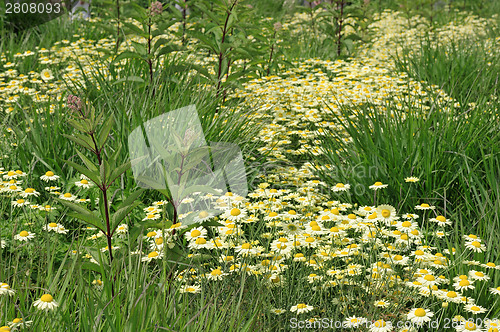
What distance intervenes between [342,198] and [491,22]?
6810 millimetres

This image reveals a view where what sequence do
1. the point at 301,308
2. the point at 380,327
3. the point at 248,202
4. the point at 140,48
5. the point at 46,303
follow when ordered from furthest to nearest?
the point at 140,48 → the point at 248,202 → the point at 301,308 → the point at 380,327 → the point at 46,303

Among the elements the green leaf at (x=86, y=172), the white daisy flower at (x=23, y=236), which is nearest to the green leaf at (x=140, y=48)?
the white daisy flower at (x=23, y=236)

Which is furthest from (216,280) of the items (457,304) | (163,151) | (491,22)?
(491,22)

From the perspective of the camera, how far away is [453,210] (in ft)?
10.5

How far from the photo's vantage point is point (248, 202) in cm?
302

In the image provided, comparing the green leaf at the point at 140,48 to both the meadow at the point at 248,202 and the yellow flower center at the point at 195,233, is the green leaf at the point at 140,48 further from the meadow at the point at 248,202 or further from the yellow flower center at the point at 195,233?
the yellow flower center at the point at 195,233

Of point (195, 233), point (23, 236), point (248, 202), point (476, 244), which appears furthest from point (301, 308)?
point (23, 236)

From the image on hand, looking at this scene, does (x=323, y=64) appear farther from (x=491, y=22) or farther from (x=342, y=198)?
(x=491, y=22)

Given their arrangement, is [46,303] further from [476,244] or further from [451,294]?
[476,244]

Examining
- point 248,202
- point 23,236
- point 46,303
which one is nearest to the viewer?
point 46,303

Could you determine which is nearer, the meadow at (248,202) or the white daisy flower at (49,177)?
the meadow at (248,202)

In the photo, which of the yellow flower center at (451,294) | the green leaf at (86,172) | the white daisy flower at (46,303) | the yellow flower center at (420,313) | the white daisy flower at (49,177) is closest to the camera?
the white daisy flower at (46,303)

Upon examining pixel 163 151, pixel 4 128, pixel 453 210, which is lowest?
pixel 453 210

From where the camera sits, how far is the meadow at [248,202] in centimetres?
193
